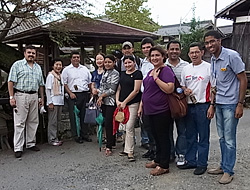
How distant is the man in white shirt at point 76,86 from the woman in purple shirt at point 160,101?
1.94 m

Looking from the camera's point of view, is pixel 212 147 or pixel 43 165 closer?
pixel 43 165

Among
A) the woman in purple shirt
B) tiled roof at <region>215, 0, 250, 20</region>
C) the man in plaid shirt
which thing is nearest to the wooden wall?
tiled roof at <region>215, 0, 250, 20</region>

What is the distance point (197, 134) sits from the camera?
3.75m

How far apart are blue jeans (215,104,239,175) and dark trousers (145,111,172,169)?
24.6 inches

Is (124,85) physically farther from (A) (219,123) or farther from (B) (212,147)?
(B) (212,147)

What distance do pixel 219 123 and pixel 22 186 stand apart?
2551mm

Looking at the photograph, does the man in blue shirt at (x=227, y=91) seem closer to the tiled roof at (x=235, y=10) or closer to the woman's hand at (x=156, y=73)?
the woman's hand at (x=156, y=73)

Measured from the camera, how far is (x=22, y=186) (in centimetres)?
338

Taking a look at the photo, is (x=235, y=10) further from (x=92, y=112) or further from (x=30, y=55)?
(x=30, y=55)

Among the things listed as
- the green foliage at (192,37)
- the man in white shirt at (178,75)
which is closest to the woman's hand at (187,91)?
the man in white shirt at (178,75)

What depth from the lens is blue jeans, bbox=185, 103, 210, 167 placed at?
354 centimetres

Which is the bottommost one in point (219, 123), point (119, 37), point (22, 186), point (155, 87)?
point (22, 186)

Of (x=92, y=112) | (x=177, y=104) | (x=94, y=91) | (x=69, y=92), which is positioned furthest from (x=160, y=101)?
(x=69, y=92)

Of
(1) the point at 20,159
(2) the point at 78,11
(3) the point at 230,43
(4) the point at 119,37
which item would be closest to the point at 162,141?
(1) the point at 20,159
